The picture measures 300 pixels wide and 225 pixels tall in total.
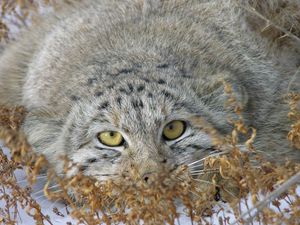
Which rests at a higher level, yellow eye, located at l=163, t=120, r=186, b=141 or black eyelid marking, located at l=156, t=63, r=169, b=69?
black eyelid marking, located at l=156, t=63, r=169, b=69

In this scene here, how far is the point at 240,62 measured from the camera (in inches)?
185

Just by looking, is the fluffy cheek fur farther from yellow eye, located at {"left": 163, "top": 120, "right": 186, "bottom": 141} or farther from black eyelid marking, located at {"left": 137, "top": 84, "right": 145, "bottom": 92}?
black eyelid marking, located at {"left": 137, "top": 84, "right": 145, "bottom": 92}

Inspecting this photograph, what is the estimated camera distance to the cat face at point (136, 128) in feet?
12.7

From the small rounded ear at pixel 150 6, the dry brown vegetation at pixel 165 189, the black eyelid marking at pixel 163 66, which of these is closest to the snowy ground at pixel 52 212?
the dry brown vegetation at pixel 165 189

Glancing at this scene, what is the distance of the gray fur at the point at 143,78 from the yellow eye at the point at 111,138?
0.03 metres

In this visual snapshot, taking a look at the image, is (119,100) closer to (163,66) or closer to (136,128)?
(136,128)

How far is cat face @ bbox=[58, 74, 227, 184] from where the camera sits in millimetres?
3868

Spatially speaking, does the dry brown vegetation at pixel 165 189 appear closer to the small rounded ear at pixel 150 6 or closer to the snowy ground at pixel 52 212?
the snowy ground at pixel 52 212

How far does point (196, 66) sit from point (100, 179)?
1.09 meters

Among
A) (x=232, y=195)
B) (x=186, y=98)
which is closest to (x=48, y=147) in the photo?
(x=186, y=98)

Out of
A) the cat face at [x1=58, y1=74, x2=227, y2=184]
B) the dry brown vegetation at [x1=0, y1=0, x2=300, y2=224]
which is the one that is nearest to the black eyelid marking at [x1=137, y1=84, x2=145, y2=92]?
the cat face at [x1=58, y1=74, x2=227, y2=184]

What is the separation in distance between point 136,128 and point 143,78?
398mm

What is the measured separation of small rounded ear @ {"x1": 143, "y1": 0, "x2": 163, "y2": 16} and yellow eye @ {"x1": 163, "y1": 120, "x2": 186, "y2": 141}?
1.26 metres

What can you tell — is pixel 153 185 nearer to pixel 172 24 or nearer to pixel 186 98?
pixel 186 98
